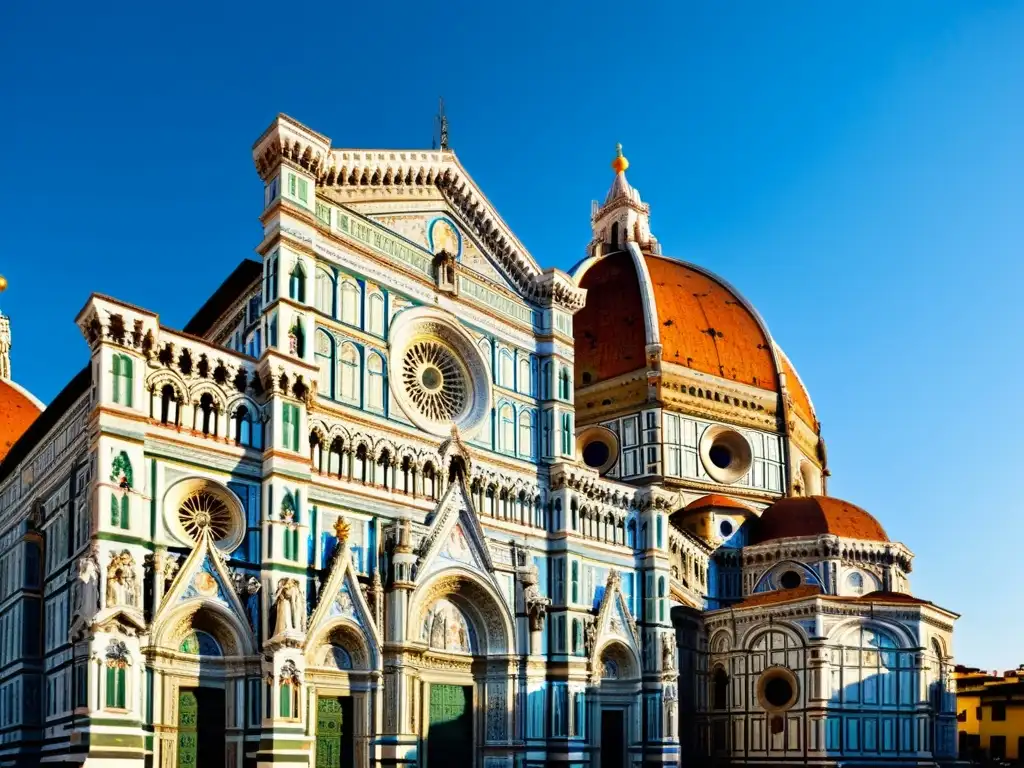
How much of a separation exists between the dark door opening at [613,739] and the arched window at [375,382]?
11.9m

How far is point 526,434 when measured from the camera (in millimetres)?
35031

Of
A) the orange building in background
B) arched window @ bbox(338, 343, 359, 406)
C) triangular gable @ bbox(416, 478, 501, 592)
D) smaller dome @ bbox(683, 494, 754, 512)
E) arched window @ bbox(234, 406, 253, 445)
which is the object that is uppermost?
arched window @ bbox(338, 343, 359, 406)

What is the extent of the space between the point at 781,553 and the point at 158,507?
28.0 metres

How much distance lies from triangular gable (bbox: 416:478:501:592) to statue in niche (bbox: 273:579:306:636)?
179 inches

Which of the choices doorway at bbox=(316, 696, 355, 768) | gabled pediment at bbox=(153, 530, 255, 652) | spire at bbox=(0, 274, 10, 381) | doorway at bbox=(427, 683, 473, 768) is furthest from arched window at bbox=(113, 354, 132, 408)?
spire at bbox=(0, 274, 10, 381)

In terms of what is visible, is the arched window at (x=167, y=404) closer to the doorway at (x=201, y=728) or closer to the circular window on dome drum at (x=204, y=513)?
the circular window on dome drum at (x=204, y=513)

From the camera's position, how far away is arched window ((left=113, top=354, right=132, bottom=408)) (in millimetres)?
24625

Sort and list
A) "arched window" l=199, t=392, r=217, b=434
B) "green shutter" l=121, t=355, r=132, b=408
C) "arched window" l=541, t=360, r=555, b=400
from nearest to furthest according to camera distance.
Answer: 1. "green shutter" l=121, t=355, r=132, b=408
2. "arched window" l=199, t=392, r=217, b=434
3. "arched window" l=541, t=360, r=555, b=400

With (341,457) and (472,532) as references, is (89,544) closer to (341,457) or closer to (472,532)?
(341,457)

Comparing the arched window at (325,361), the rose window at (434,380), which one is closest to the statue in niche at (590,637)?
the rose window at (434,380)

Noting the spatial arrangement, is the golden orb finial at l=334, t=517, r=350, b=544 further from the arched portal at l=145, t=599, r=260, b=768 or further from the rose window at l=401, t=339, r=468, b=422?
the rose window at l=401, t=339, r=468, b=422

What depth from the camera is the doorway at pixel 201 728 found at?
81.6 ft

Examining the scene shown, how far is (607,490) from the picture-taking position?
1428 inches

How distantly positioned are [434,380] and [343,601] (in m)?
7.56
